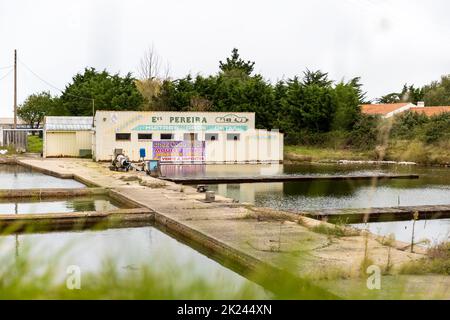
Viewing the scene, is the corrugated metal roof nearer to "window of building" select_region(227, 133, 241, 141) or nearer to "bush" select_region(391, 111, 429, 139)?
"window of building" select_region(227, 133, 241, 141)

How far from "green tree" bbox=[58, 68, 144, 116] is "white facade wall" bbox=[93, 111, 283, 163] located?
1514 centimetres

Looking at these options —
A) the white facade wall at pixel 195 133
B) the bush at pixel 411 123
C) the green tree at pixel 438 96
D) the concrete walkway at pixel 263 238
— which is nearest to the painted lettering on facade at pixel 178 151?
the white facade wall at pixel 195 133

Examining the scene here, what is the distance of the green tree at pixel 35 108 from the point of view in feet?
242

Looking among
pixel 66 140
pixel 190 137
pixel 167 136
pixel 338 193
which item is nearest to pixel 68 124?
pixel 66 140

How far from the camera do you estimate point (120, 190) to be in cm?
1817

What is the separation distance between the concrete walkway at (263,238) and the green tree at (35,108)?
5900cm

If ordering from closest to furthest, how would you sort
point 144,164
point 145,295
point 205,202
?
1. point 145,295
2. point 205,202
3. point 144,164

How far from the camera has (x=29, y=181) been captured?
22750 millimetres

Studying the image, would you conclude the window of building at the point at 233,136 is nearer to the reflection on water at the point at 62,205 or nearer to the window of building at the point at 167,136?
the window of building at the point at 167,136

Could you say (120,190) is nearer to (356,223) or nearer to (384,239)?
(356,223)

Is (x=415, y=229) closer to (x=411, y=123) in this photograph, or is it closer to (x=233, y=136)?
(x=233, y=136)
